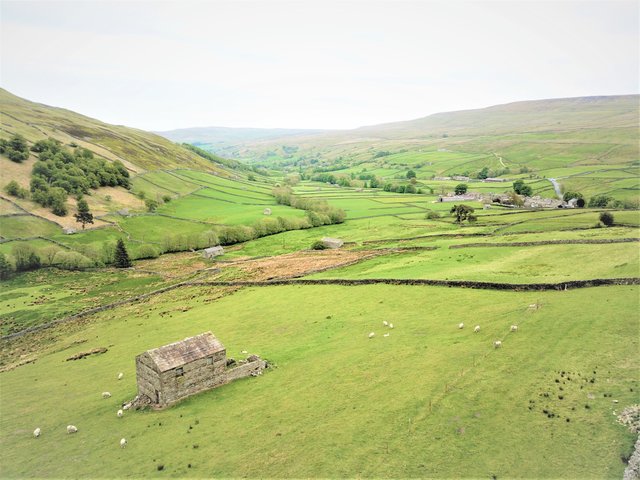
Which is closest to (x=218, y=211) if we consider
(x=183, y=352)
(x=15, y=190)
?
(x=15, y=190)

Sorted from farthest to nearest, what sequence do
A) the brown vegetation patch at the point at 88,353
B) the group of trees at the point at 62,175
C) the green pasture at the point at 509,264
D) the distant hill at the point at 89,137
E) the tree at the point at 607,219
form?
the distant hill at the point at 89,137, the group of trees at the point at 62,175, the tree at the point at 607,219, the green pasture at the point at 509,264, the brown vegetation patch at the point at 88,353

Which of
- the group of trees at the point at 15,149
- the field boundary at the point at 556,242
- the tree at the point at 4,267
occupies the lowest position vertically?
the tree at the point at 4,267

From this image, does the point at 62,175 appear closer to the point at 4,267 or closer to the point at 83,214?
the point at 83,214

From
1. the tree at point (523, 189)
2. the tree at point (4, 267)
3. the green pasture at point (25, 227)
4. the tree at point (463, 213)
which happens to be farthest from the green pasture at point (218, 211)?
the tree at point (523, 189)

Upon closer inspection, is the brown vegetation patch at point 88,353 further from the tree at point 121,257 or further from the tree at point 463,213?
the tree at point 463,213

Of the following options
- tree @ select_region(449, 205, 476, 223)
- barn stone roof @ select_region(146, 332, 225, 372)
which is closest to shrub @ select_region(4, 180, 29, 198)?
barn stone roof @ select_region(146, 332, 225, 372)

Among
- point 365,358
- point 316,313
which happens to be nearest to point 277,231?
point 316,313

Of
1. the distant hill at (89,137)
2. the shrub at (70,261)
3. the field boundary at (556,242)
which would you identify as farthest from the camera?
the distant hill at (89,137)

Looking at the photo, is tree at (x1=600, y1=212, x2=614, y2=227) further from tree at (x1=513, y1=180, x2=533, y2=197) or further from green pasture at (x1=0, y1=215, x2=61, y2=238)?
green pasture at (x1=0, y1=215, x2=61, y2=238)
